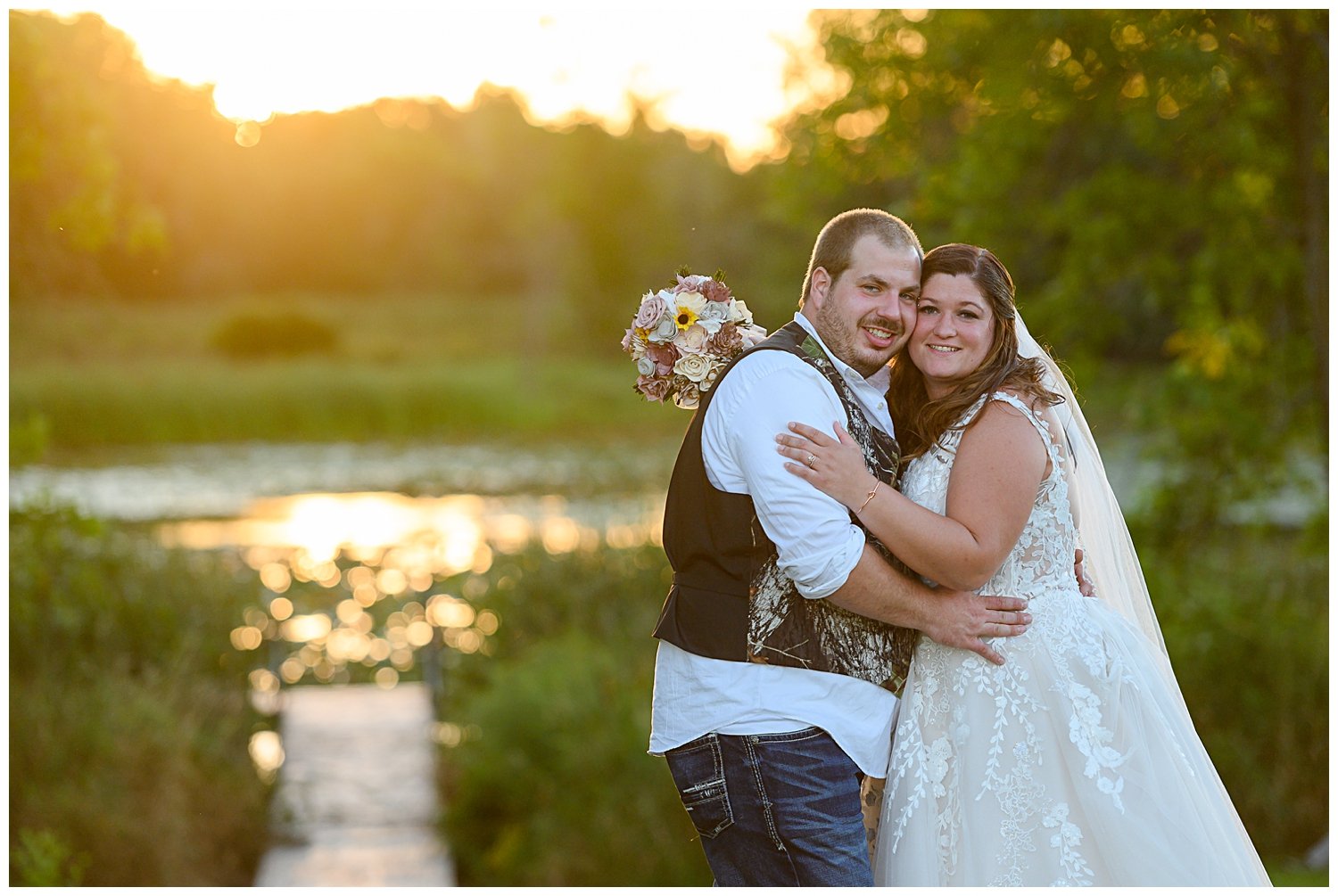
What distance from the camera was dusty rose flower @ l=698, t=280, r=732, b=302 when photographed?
111 inches

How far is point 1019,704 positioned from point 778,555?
698 millimetres

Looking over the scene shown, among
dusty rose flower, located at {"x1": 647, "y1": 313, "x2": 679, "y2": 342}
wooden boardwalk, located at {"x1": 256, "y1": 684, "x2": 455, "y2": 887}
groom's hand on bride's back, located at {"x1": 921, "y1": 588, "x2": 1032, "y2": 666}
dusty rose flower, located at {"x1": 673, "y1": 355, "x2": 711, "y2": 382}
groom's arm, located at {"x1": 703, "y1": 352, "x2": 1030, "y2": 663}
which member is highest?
dusty rose flower, located at {"x1": 647, "y1": 313, "x2": 679, "y2": 342}

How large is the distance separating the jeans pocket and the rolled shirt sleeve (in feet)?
1.28

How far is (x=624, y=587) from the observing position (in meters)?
9.33

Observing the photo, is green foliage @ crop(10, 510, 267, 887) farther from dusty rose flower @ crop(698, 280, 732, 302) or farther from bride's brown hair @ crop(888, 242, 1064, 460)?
bride's brown hair @ crop(888, 242, 1064, 460)

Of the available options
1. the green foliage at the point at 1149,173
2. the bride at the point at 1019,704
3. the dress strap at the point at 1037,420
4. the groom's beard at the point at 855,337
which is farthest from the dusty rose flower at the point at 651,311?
the green foliage at the point at 1149,173

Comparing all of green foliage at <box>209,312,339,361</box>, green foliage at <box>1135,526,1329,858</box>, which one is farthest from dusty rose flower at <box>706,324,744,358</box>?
green foliage at <box>209,312,339,361</box>

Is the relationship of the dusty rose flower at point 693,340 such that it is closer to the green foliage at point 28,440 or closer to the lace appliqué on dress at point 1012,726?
the lace appliqué on dress at point 1012,726

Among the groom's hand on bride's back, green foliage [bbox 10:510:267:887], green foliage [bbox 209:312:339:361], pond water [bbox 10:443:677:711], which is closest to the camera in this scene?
the groom's hand on bride's back

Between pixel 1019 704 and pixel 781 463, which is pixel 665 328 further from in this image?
pixel 1019 704

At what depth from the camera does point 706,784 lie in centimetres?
266

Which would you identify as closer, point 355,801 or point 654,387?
point 654,387

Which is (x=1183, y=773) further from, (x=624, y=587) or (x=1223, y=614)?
(x=624, y=587)

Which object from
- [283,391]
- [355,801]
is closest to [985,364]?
[355,801]
